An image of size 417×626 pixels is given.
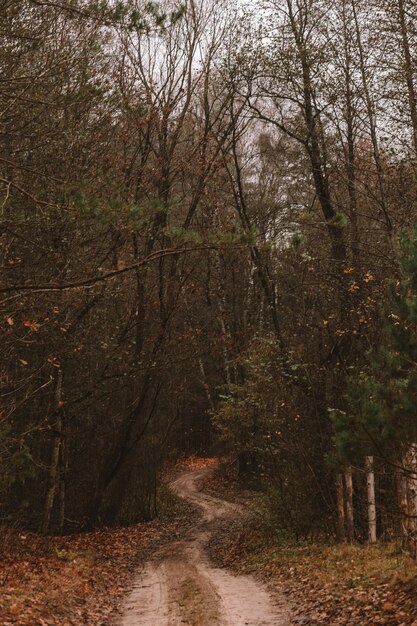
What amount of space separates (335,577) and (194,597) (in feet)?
7.31

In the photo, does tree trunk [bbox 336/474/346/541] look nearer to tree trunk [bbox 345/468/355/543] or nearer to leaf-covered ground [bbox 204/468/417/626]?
tree trunk [bbox 345/468/355/543]

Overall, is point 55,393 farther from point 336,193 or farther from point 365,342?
point 336,193

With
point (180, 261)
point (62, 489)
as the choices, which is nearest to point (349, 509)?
point (62, 489)

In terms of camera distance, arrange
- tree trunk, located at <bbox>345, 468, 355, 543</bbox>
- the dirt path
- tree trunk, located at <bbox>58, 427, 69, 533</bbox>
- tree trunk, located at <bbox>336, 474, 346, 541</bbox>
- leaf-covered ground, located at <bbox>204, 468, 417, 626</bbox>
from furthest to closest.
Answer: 1. tree trunk, located at <bbox>58, 427, 69, 533</bbox>
2. tree trunk, located at <bbox>336, 474, 346, 541</bbox>
3. tree trunk, located at <bbox>345, 468, 355, 543</bbox>
4. the dirt path
5. leaf-covered ground, located at <bbox>204, 468, 417, 626</bbox>

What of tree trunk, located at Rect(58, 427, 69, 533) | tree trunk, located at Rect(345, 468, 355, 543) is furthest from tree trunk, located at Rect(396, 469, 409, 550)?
tree trunk, located at Rect(58, 427, 69, 533)

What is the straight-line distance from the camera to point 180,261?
22141 mm

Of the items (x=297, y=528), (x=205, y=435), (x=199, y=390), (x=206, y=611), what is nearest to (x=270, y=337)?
(x=297, y=528)

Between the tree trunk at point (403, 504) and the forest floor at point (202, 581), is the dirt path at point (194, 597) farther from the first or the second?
the tree trunk at point (403, 504)

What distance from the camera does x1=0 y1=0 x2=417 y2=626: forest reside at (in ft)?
29.5

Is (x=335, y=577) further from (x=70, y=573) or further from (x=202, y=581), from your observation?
(x=70, y=573)

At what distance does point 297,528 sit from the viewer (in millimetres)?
15180

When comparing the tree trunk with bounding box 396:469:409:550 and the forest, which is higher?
the forest

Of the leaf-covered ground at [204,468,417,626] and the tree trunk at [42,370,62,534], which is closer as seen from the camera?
the leaf-covered ground at [204,468,417,626]

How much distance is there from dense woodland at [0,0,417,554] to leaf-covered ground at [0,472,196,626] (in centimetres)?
95
